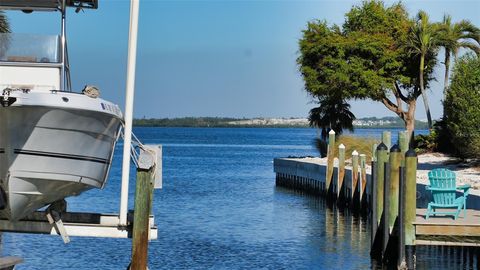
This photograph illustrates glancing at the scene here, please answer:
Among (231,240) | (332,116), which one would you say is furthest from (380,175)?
(332,116)

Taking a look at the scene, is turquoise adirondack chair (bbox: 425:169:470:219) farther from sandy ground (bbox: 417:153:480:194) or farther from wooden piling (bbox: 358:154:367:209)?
wooden piling (bbox: 358:154:367:209)

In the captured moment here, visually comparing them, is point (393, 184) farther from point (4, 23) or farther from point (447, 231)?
point (4, 23)

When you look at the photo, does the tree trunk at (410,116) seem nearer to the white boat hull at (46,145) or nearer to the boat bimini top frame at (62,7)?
the boat bimini top frame at (62,7)

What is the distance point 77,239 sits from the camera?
90.4ft

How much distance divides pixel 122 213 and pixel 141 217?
17.8 inches

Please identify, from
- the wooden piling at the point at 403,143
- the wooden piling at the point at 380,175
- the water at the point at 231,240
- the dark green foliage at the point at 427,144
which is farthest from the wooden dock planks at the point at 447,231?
the dark green foliage at the point at 427,144

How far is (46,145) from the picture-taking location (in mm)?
15289

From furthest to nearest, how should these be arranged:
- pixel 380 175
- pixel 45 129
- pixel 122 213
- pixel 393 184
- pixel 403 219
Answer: pixel 380 175
pixel 393 184
pixel 403 219
pixel 122 213
pixel 45 129

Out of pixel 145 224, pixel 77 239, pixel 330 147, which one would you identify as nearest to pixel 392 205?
pixel 145 224

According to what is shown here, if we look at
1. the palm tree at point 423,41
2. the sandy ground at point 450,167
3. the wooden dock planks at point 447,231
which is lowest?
the wooden dock planks at point 447,231

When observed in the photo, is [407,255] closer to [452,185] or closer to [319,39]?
[452,185]

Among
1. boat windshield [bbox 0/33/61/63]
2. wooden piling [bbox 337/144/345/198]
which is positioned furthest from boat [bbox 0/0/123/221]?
wooden piling [bbox 337/144/345/198]

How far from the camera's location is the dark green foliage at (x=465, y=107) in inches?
1508

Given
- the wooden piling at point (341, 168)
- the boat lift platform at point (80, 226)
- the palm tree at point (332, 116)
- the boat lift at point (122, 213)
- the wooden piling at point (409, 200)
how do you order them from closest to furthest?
the boat lift at point (122, 213) < the boat lift platform at point (80, 226) < the wooden piling at point (409, 200) < the wooden piling at point (341, 168) < the palm tree at point (332, 116)
